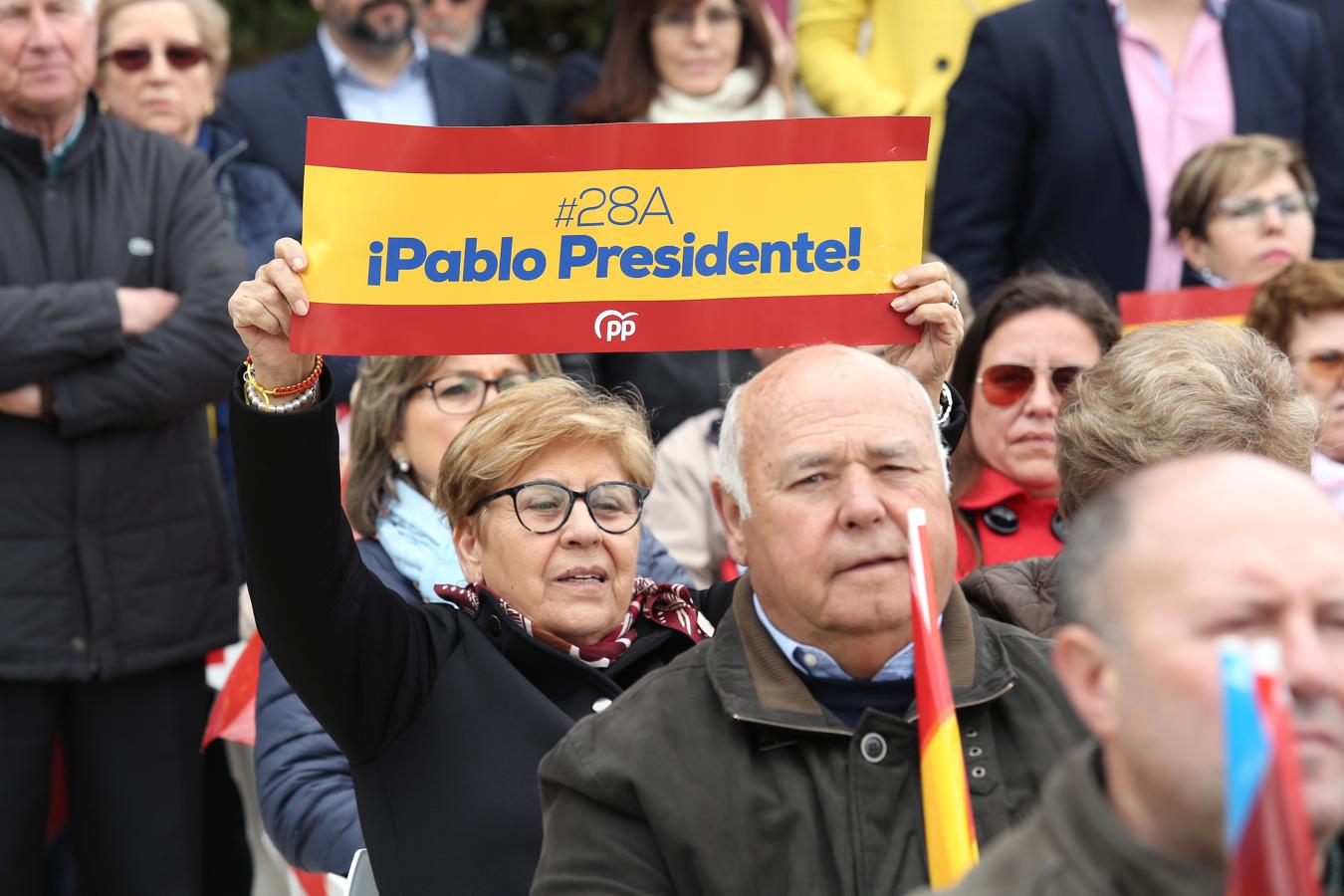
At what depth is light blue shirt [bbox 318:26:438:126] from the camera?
274 inches

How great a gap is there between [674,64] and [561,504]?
10.0 ft

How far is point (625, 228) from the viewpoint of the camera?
3658 millimetres

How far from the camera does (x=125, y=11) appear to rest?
636cm

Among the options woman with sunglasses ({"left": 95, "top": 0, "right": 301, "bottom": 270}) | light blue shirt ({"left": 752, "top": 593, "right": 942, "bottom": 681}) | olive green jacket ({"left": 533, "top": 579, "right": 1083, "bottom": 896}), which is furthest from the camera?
woman with sunglasses ({"left": 95, "top": 0, "right": 301, "bottom": 270})

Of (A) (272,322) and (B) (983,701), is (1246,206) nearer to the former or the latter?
(B) (983,701)

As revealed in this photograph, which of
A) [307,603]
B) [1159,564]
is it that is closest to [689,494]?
[307,603]

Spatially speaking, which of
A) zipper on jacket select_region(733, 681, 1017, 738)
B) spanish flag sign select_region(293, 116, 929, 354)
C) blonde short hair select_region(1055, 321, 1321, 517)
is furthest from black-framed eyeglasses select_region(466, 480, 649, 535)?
zipper on jacket select_region(733, 681, 1017, 738)

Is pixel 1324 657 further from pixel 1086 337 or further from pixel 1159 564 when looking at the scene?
pixel 1086 337

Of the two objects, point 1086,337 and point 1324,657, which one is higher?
point 1086,337

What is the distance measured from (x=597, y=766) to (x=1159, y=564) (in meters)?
1.17

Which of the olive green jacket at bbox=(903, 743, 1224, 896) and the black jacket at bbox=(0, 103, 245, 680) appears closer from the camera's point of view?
the olive green jacket at bbox=(903, 743, 1224, 896)

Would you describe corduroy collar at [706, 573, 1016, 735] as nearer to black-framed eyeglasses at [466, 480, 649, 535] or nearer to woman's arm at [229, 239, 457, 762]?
woman's arm at [229, 239, 457, 762]

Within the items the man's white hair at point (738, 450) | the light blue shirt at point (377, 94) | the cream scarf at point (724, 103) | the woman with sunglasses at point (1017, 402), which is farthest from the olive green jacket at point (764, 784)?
the light blue shirt at point (377, 94)

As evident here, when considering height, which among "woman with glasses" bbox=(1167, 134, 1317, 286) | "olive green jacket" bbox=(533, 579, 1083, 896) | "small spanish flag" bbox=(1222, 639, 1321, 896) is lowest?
"olive green jacket" bbox=(533, 579, 1083, 896)
